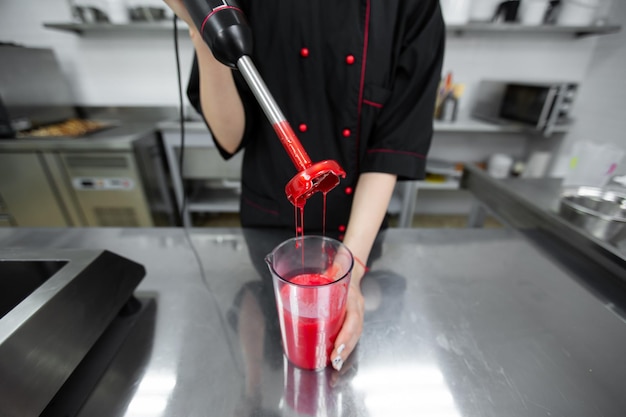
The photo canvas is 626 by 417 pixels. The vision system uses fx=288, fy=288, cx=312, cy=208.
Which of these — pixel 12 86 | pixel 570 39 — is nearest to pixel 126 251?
pixel 12 86

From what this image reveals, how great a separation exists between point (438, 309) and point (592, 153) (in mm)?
850

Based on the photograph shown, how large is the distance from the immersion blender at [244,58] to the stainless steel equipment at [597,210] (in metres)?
0.74

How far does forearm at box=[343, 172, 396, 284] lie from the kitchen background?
5.49 feet

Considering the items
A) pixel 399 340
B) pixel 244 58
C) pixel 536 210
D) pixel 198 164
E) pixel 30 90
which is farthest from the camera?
pixel 198 164

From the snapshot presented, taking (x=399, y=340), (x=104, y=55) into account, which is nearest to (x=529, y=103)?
(x=399, y=340)

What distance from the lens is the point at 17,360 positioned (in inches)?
13.6

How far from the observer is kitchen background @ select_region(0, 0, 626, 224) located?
209 cm

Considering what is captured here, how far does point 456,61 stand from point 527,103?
62 cm

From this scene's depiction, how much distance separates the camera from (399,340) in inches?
19.7

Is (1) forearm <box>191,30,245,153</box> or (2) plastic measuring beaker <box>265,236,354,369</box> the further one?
(1) forearm <box>191,30,245,153</box>

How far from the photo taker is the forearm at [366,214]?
62cm

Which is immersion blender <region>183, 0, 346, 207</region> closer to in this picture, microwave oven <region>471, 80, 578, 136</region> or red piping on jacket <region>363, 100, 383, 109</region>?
red piping on jacket <region>363, 100, 383, 109</region>

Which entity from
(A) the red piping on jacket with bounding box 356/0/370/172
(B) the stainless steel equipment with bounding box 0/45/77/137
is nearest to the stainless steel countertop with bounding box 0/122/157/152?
(B) the stainless steel equipment with bounding box 0/45/77/137

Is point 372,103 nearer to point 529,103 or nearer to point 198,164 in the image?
point 198,164
